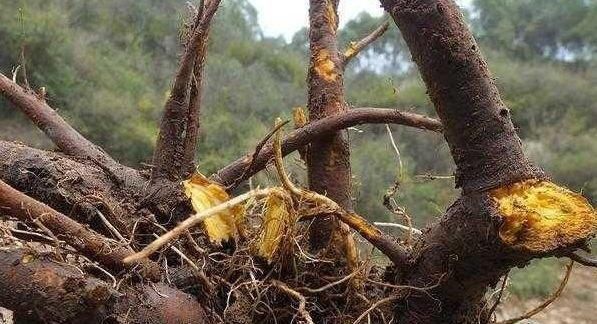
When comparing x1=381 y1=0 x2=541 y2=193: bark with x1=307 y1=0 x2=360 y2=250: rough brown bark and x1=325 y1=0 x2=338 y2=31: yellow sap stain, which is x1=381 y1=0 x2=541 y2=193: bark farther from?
x1=325 y1=0 x2=338 y2=31: yellow sap stain

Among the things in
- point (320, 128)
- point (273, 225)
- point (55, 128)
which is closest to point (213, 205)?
point (273, 225)

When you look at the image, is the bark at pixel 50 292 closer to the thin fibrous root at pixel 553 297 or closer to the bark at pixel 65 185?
the bark at pixel 65 185

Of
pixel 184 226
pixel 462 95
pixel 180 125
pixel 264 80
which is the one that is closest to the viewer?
pixel 184 226

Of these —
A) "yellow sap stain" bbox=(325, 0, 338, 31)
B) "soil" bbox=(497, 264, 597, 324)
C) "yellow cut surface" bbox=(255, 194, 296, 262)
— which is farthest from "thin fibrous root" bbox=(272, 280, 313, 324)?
"soil" bbox=(497, 264, 597, 324)

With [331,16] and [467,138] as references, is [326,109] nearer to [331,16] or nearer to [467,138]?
[331,16]

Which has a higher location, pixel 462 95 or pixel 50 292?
pixel 462 95

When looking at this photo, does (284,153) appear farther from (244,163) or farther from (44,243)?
(44,243)

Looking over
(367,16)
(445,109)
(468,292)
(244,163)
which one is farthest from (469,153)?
(367,16)
